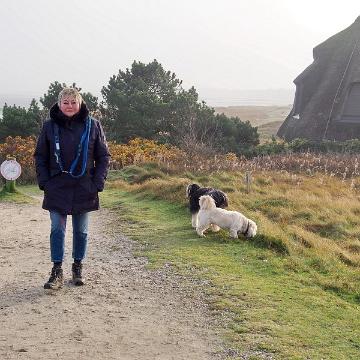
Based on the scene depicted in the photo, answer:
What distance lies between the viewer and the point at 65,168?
227 inches

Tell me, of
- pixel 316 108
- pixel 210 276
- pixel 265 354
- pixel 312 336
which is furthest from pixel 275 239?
pixel 316 108

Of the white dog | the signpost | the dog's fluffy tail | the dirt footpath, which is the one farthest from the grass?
the signpost

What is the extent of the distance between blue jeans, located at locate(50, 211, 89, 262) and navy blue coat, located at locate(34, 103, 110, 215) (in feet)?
0.39

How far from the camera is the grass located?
4977mm

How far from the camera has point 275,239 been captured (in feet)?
27.5

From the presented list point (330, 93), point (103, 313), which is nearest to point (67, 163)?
point (103, 313)

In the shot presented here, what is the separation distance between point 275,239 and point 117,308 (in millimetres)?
3567

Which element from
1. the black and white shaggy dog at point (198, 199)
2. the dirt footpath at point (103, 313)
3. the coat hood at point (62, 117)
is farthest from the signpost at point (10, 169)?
the coat hood at point (62, 117)

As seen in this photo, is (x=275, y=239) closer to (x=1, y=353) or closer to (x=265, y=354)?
(x=265, y=354)

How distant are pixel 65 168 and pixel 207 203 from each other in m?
3.53

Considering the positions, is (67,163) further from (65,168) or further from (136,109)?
(136,109)

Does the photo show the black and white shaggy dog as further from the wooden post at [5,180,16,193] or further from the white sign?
the wooden post at [5,180,16,193]

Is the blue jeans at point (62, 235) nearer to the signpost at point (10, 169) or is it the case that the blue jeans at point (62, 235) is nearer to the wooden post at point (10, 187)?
the signpost at point (10, 169)

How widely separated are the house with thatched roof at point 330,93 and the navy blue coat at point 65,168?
2503 centimetres
